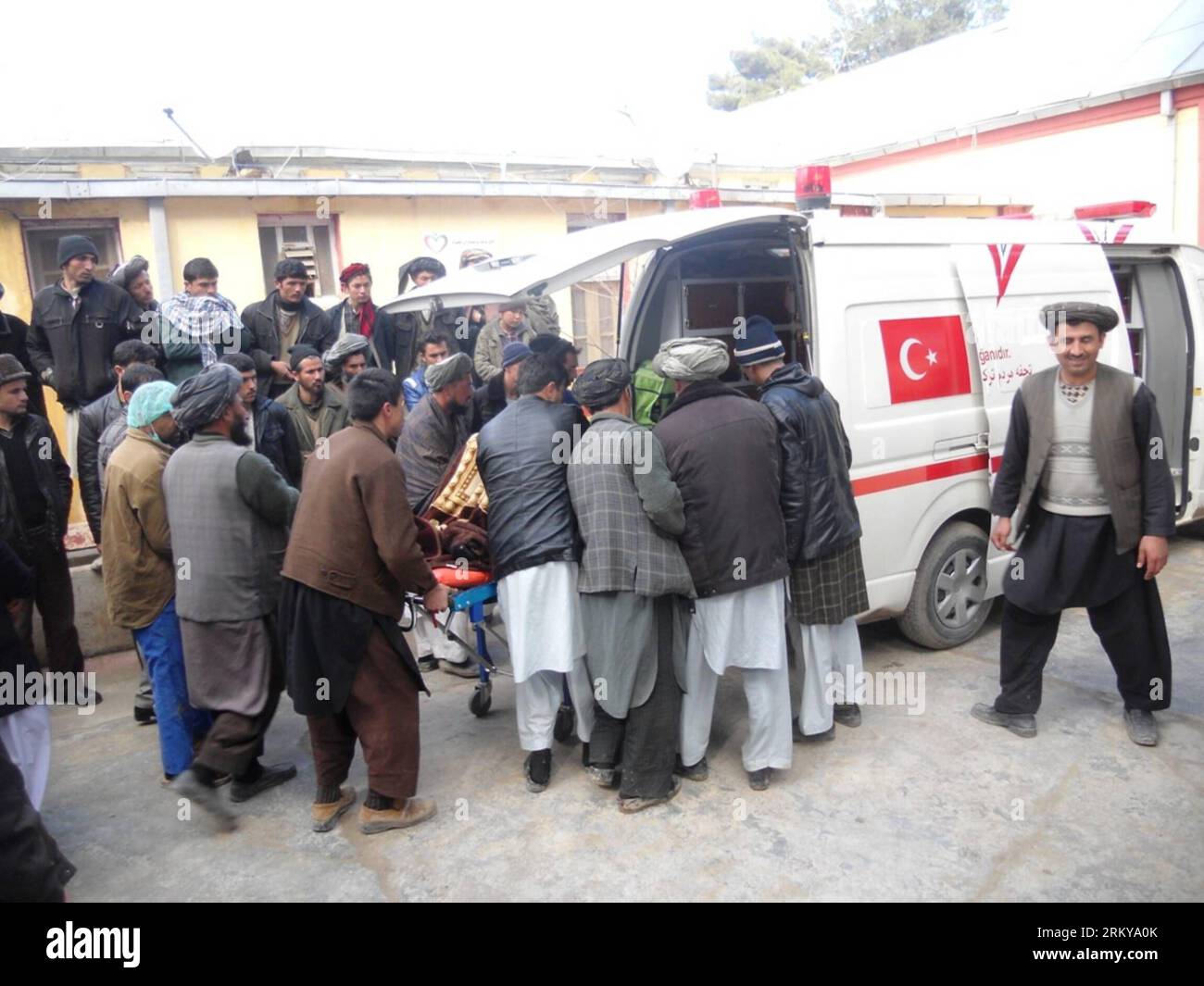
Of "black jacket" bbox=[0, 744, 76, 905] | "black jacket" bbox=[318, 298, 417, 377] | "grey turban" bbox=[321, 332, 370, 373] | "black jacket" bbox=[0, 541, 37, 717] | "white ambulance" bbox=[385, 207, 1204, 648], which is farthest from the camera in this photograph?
"black jacket" bbox=[318, 298, 417, 377]

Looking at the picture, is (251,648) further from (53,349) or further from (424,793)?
(53,349)

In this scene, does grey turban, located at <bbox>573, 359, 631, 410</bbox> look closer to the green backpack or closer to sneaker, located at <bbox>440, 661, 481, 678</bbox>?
the green backpack

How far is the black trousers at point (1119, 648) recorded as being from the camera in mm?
4012

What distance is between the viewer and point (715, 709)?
15.1 ft

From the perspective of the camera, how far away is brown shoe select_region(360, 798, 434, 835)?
3551 mm

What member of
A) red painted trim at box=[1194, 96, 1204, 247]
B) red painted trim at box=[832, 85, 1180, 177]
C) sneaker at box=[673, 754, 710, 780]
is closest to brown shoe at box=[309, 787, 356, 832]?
sneaker at box=[673, 754, 710, 780]

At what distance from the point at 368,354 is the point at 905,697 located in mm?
3702

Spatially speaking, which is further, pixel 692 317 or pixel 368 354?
pixel 368 354

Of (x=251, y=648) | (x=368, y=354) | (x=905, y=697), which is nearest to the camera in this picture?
(x=251, y=648)

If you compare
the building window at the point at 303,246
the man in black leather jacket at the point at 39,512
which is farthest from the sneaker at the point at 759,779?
the building window at the point at 303,246

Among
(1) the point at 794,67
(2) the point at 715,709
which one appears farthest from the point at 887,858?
(1) the point at 794,67

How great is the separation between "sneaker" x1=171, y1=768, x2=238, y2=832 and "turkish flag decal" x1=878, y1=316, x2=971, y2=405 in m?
3.49

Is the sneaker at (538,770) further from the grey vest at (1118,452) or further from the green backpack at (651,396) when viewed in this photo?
the grey vest at (1118,452)
